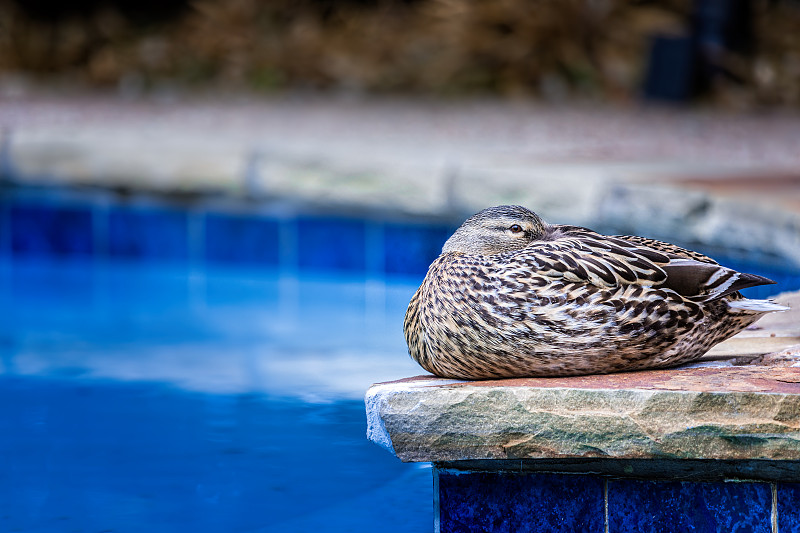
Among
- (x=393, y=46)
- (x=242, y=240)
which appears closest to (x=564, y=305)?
(x=242, y=240)

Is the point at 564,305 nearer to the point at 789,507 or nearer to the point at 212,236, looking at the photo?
the point at 789,507

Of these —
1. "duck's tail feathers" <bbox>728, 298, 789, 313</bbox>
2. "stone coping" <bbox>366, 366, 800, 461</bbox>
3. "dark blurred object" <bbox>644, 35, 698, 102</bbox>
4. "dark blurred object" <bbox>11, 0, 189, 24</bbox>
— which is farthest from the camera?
"dark blurred object" <bbox>11, 0, 189, 24</bbox>

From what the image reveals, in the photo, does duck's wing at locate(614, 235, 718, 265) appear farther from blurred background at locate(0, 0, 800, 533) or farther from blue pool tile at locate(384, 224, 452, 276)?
blue pool tile at locate(384, 224, 452, 276)

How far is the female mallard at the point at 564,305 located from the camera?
6.16 feet

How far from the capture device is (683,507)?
1929 mm

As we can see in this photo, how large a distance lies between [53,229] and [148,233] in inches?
19.8

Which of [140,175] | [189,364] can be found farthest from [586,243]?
[140,175]

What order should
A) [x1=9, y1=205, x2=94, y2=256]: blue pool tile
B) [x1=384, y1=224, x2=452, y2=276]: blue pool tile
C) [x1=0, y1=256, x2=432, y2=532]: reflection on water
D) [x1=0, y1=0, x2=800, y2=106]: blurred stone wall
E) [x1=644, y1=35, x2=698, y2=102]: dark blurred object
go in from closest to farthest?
[x1=0, y1=256, x2=432, y2=532]: reflection on water, [x1=384, y1=224, x2=452, y2=276]: blue pool tile, [x1=9, y1=205, x2=94, y2=256]: blue pool tile, [x1=644, y1=35, x2=698, y2=102]: dark blurred object, [x1=0, y1=0, x2=800, y2=106]: blurred stone wall

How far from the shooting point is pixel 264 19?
9.45m

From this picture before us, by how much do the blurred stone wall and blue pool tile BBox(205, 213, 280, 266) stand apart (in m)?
3.50

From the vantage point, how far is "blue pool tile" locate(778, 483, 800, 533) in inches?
73.6

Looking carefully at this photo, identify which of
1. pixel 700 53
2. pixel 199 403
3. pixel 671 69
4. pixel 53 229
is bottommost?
pixel 199 403

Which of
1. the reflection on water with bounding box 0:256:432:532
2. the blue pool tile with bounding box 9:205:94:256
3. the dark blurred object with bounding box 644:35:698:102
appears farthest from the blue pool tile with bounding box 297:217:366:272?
the dark blurred object with bounding box 644:35:698:102

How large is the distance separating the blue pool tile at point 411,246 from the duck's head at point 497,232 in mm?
2469
